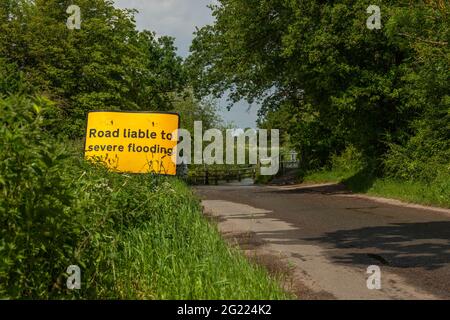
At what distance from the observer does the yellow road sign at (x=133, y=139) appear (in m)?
11.4

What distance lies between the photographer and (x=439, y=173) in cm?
1805

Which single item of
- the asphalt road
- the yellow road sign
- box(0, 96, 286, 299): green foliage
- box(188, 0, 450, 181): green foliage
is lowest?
the asphalt road

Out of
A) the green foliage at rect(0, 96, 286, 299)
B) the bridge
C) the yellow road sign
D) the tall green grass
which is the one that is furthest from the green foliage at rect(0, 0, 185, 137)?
the green foliage at rect(0, 96, 286, 299)

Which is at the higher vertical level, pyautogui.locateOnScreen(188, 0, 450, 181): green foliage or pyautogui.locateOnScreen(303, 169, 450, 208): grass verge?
pyautogui.locateOnScreen(188, 0, 450, 181): green foliage

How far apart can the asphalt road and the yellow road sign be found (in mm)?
1999

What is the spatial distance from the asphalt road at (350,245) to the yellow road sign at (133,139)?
2.00 m

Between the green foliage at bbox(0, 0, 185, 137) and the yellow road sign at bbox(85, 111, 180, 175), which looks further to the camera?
the green foliage at bbox(0, 0, 185, 137)

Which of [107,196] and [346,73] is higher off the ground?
[346,73]

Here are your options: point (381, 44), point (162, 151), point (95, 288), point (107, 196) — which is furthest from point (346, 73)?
point (95, 288)

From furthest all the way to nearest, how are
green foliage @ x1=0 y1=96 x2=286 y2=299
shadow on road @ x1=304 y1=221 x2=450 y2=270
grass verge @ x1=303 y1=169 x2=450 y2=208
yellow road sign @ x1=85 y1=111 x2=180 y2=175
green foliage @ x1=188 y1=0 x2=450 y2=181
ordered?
green foliage @ x1=188 y1=0 x2=450 y2=181 < grass verge @ x1=303 y1=169 x2=450 y2=208 < yellow road sign @ x1=85 y1=111 x2=180 y2=175 < shadow on road @ x1=304 y1=221 x2=450 y2=270 < green foliage @ x1=0 y1=96 x2=286 y2=299

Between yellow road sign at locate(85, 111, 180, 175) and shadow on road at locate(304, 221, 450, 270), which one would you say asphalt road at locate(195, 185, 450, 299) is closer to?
shadow on road at locate(304, 221, 450, 270)

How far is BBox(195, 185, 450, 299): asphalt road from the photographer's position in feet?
22.0
